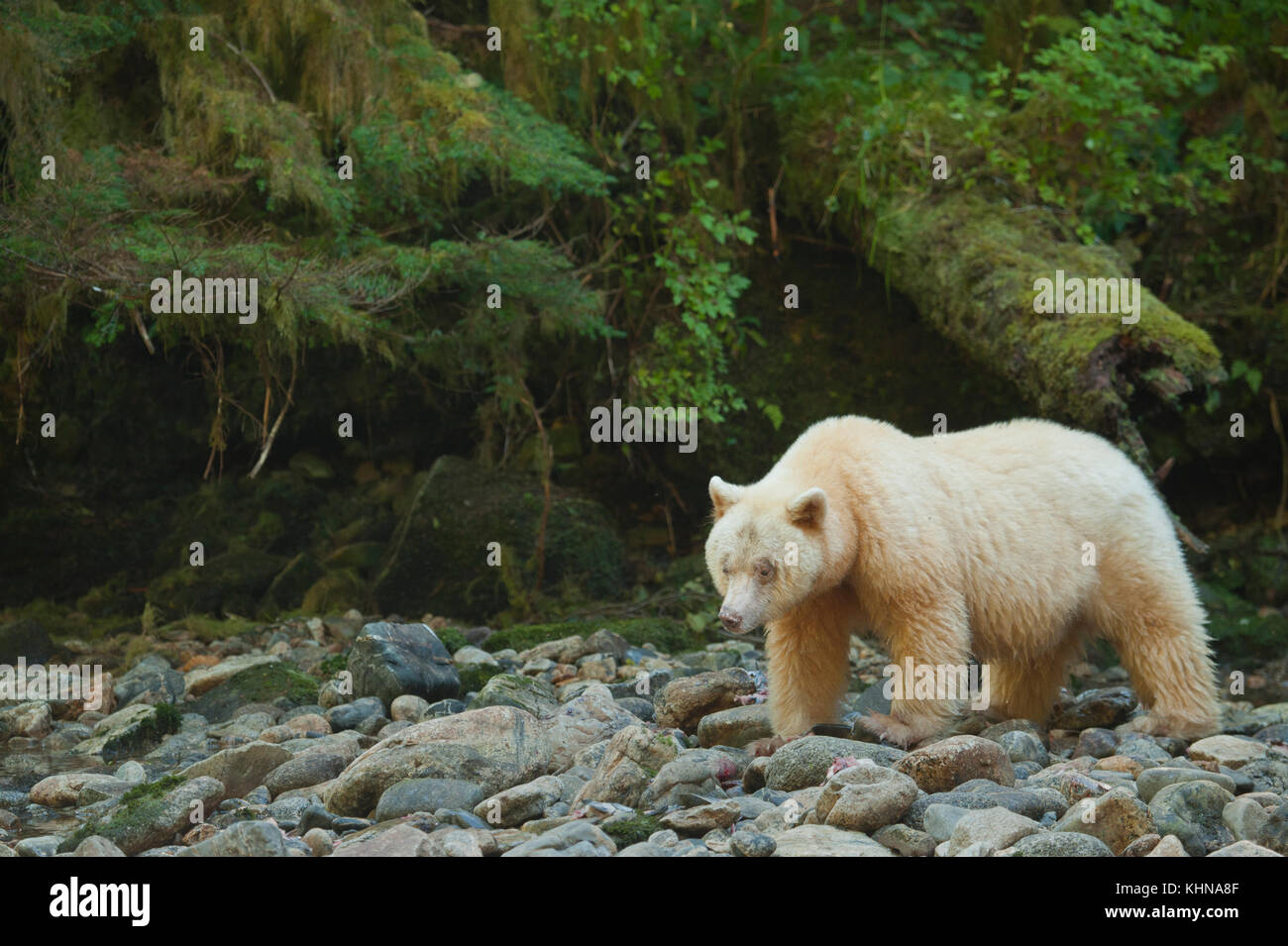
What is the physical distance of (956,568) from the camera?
229 inches

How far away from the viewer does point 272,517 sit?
11375 millimetres

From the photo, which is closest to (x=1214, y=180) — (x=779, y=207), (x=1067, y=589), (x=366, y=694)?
(x=779, y=207)

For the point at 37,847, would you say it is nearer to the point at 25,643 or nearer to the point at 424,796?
the point at 424,796

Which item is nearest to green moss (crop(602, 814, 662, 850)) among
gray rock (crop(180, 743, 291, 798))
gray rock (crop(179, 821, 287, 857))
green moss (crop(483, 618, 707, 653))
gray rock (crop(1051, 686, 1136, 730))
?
gray rock (crop(179, 821, 287, 857))

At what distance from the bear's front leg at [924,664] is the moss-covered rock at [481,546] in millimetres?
4924

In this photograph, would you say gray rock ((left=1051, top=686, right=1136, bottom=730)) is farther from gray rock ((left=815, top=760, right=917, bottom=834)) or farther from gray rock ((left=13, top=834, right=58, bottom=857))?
gray rock ((left=13, top=834, right=58, bottom=857))

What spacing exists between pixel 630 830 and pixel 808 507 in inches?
66.5

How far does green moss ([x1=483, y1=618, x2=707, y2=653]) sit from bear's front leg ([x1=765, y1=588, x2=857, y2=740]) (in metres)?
2.91

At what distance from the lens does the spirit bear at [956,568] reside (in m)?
5.52

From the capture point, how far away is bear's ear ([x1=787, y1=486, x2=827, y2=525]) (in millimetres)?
5359

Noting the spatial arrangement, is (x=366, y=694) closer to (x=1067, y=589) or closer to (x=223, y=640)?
(x=223, y=640)

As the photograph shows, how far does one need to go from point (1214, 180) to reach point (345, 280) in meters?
7.91


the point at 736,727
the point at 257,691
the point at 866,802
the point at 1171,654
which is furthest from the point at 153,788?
the point at 1171,654

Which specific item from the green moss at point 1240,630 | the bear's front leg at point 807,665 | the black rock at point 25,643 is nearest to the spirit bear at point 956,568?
the bear's front leg at point 807,665
